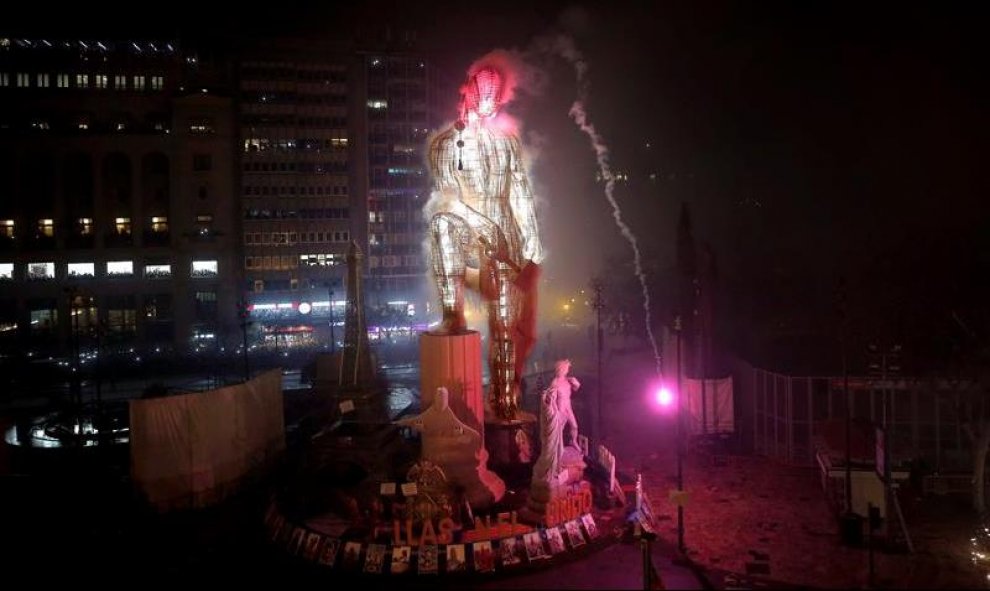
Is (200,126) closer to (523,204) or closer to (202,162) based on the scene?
(202,162)

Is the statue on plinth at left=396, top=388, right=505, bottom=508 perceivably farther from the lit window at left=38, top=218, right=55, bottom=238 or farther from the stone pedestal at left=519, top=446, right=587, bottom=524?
the lit window at left=38, top=218, right=55, bottom=238

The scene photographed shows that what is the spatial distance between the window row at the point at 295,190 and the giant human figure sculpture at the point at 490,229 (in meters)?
54.5

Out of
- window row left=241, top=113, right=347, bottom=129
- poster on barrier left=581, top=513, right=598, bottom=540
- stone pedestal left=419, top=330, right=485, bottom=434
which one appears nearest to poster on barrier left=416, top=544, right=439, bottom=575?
poster on barrier left=581, top=513, right=598, bottom=540

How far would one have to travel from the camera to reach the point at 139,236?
71125mm

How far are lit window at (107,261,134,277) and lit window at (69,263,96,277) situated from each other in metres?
1.45

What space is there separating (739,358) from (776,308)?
64.0ft

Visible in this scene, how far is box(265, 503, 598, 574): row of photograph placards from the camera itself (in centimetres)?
1806

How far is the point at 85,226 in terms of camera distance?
231 ft

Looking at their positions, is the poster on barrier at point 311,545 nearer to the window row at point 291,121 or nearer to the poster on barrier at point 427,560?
the poster on barrier at point 427,560

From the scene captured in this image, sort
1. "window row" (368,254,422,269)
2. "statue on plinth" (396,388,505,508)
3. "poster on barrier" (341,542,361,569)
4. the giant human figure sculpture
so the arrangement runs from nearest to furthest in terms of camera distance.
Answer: "poster on barrier" (341,542,361,569), "statue on plinth" (396,388,505,508), the giant human figure sculpture, "window row" (368,254,422,269)

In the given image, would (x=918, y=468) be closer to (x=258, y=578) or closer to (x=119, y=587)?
(x=258, y=578)

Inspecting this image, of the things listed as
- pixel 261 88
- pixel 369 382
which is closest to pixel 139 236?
pixel 261 88

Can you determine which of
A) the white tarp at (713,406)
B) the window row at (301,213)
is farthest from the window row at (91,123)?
the white tarp at (713,406)

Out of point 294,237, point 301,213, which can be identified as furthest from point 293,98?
point 294,237
